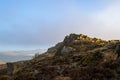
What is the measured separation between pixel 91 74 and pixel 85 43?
229 feet

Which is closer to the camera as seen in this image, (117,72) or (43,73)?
(117,72)

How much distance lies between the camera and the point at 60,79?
112 feet

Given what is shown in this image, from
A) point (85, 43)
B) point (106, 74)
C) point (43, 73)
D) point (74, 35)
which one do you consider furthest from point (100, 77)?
point (74, 35)

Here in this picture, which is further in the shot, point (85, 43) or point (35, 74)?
point (85, 43)

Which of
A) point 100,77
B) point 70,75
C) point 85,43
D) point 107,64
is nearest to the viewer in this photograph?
point 100,77

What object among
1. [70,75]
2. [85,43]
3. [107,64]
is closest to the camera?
[70,75]

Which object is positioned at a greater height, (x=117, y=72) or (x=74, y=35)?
(x=74, y=35)

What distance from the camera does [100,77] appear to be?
108ft

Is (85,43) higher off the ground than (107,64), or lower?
higher

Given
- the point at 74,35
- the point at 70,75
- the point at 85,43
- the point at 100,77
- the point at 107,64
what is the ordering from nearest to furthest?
the point at 100,77 → the point at 70,75 → the point at 107,64 → the point at 85,43 → the point at 74,35

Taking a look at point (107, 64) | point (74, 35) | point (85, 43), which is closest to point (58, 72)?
point (107, 64)

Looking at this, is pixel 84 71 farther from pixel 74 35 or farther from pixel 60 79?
pixel 74 35

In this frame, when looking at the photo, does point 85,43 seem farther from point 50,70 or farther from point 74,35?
point 50,70

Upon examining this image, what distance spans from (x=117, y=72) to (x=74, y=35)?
89176 millimetres
